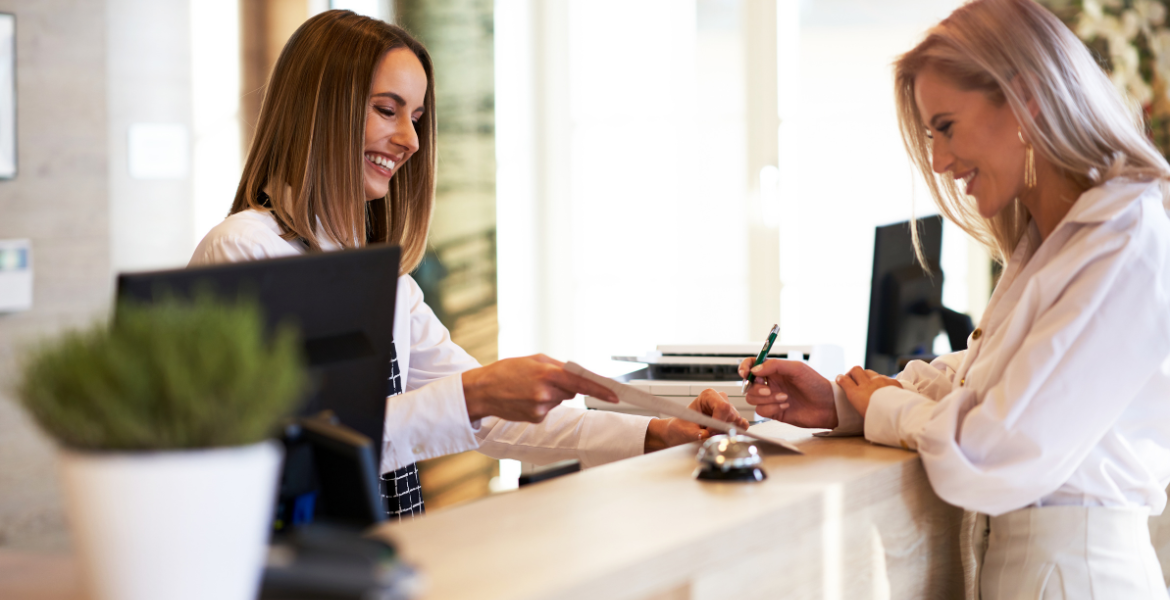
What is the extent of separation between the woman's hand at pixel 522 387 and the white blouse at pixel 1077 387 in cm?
47

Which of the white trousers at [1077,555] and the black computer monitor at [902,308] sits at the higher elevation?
the black computer monitor at [902,308]

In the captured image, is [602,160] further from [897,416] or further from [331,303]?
[331,303]

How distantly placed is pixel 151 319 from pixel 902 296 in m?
2.38

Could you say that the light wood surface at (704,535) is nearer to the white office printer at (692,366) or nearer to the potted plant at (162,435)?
the potted plant at (162,435)

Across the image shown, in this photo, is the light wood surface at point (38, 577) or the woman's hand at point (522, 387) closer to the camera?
the light wood surface at point (38, 577)

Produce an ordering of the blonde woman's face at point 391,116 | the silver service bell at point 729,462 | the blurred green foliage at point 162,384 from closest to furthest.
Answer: the blurred green foliage at point 162,384 < the silver service bell at point 729,462 < the blonde woman's face at point 391,116

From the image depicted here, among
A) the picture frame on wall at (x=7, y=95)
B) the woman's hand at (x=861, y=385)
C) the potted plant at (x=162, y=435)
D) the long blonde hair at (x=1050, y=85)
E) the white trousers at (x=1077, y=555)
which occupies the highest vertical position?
the picture frame on wall at (x=7, y=95)

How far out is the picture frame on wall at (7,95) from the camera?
120 inches

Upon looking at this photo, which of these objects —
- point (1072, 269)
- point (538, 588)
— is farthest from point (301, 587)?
point (1072, 269)

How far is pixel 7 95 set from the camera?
3.07 metres

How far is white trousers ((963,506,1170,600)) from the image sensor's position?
1.12 meters

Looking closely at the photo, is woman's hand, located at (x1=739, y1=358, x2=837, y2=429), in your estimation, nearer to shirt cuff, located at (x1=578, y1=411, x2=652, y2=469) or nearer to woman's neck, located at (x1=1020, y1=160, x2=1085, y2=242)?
shirt cuff, located at (x1=578, y1=411, x2=652, y2=469)

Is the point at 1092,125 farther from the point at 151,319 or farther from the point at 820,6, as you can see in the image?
the point at 820,6

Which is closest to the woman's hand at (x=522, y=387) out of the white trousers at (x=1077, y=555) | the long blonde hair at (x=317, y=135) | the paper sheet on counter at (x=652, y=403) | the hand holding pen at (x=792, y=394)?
the paper sheet on counter at (x=652, y=403)
